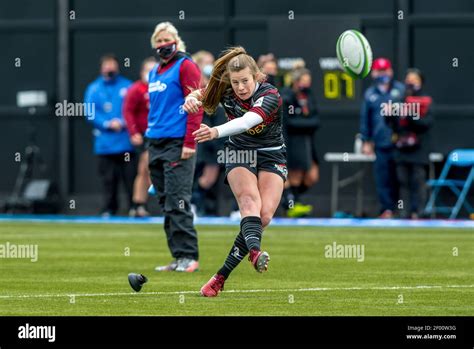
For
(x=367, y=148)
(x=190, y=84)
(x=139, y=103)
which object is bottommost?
(x=367, y=148)

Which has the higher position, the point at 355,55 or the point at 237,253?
the point at 355,55

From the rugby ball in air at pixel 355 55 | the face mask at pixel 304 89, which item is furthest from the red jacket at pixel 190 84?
the face mask at pixel 304 89

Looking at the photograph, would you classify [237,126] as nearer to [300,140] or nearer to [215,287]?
[215,287]

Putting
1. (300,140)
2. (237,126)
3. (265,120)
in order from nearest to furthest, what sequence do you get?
(237,126)
(265,120)
(300,140)

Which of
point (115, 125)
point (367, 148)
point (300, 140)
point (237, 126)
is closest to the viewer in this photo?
point (237, 126)

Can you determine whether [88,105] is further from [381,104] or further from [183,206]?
[183,206]

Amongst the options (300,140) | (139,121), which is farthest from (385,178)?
(139,121)

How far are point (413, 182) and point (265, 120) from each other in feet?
44.6

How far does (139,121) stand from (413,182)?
5.06 meters

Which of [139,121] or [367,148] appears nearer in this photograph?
[139,121]

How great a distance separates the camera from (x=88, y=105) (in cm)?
2884

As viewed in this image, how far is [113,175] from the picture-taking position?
28.1 m
